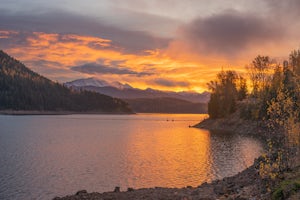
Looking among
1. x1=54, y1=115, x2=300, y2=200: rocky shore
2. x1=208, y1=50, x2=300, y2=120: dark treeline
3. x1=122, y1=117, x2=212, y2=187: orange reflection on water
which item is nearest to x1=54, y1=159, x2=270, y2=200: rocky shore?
x1=54, y1=115, x2=300, y2=200: rocky shore

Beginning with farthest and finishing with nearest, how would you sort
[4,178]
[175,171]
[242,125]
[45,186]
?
[242,125] < [175,171] < [4,178] < [45,186]

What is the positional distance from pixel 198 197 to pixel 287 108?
8.82 metres

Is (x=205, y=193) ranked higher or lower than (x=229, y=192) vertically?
lower

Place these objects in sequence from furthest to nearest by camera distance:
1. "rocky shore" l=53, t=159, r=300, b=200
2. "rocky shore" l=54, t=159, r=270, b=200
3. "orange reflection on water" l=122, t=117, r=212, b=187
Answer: "orange reflection on water" l=122, t=117, r=212, b=187, "rocky shore" l=54, t=159, r=270, b=200, "rocky shore" l=53, t=159, r=300, b=200

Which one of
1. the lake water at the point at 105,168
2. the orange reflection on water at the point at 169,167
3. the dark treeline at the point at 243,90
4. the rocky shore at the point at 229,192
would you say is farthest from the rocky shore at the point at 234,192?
the dark treeline at the point at 243,90

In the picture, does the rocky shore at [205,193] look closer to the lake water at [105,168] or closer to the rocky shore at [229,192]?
the rocky shore at [229,192]

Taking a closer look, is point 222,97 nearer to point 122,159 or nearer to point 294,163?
point 122,159

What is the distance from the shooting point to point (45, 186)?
3738 centimetres

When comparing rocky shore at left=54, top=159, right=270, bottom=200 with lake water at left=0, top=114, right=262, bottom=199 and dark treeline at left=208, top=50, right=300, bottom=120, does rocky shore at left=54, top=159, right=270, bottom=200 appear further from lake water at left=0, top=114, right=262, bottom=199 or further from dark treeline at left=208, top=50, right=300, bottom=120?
dark treeline at left=208, top=50, right=300, bottom=120

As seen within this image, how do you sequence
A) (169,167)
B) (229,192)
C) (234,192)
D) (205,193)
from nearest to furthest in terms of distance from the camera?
(234,192) < (229,192) < (205,193) < (169,167)

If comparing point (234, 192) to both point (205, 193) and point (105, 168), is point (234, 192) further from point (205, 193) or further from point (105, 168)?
point (105, 168)

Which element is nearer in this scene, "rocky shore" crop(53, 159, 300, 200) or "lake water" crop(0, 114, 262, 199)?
"rocky shore" crop(53, 159, 300, 200)

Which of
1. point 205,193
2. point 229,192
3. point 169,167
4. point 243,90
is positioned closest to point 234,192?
point 229,192

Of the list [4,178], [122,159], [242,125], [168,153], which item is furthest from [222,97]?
[4,178]
